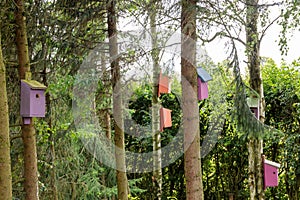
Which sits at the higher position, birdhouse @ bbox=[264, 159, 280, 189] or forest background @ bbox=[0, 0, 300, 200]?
forest background @ bbox=[0, 0, 300, 200]

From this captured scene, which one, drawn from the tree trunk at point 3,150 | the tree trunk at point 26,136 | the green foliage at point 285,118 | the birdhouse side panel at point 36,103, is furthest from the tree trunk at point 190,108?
the green foliage at point 285,118

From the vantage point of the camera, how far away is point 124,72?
4453 mm

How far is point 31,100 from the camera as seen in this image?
139 inches

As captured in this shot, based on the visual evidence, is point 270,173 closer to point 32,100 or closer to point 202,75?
point 202,75

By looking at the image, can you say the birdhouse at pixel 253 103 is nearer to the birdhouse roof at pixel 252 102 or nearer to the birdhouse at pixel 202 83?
the birdhouse roof at pixel 252 102

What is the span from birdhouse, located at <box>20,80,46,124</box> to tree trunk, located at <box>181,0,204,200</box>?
49.7 inches

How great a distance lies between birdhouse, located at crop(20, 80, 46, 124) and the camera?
3.54 meters

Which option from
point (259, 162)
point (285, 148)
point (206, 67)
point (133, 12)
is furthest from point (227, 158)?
point (133, 12)

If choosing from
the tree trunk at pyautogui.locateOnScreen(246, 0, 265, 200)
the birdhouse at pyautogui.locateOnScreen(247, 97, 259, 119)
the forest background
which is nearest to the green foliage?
the forest background

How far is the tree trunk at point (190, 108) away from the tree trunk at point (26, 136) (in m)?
1.39

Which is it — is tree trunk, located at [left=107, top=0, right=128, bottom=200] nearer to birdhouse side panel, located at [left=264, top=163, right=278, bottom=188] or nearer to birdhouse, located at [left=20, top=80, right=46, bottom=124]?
birdhouse, located at [left=20, top=80, right=46, bottom=124]

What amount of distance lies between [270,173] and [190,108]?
158 cm

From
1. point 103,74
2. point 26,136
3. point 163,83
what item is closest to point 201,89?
point 163,83

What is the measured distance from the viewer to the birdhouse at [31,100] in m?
3.54
